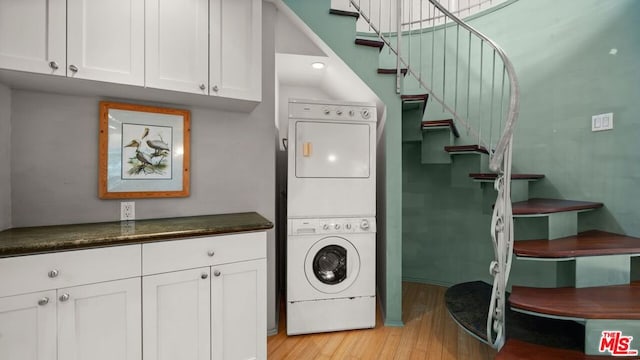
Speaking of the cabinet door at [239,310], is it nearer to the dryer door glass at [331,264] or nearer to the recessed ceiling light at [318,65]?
the dryer door glass at [331,264]

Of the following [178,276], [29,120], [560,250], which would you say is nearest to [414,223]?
[560,250]

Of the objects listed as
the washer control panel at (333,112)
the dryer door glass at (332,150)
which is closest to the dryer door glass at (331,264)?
the dryer door glass at (332,150)

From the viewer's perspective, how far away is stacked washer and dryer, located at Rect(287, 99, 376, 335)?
2088mm

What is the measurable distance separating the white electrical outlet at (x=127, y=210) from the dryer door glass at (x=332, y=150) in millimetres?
1125

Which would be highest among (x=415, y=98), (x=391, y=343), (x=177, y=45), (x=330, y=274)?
(x=177, y=45)

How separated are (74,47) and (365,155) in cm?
187

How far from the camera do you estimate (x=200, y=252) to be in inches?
57.4

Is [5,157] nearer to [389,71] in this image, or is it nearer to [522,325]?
[389,71]

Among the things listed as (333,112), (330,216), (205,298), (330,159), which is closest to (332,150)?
(330,159)

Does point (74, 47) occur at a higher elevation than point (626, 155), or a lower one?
higher

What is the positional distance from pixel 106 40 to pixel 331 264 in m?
2.06

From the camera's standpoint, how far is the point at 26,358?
1133 millimetres

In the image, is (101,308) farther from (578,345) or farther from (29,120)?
(578,345)

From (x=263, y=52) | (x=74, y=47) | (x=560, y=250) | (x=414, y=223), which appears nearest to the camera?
(x=74, y=47)
